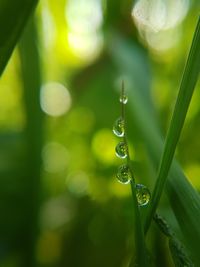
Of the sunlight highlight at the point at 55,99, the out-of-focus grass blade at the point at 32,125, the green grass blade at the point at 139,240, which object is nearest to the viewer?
the green grass blade at the point at 139,240

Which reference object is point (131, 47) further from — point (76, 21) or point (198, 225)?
point (198, 225)

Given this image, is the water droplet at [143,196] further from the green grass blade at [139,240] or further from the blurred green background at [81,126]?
the blurred green background at [81,126]

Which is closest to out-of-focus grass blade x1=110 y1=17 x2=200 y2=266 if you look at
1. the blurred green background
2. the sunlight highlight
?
the blurred green background

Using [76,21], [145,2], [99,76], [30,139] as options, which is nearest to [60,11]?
[76,21]

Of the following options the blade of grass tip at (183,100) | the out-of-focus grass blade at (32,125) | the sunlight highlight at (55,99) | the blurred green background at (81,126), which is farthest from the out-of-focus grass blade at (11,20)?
the sunlight highlight at (55,99)

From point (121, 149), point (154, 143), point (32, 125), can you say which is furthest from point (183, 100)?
point (32, 125)
